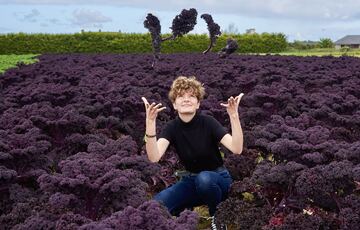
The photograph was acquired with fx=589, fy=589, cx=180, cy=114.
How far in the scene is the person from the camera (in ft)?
16.1

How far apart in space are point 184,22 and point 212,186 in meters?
10.5

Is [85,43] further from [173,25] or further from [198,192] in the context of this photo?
[198,192]

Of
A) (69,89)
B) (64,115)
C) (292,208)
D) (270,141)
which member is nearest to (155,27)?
(69,89)

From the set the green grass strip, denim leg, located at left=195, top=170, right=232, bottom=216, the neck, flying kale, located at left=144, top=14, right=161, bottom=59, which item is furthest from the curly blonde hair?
the green grass strip

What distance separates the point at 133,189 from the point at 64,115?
8.62ft

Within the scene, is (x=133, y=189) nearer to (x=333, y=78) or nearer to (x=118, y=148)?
(x=118, y=148)

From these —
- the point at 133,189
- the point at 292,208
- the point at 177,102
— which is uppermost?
the point at 177,102

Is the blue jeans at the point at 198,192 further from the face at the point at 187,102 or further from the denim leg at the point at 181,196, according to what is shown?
the face at the point at 187,102

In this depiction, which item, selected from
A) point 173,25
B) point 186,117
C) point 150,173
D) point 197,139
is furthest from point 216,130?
point 173,25

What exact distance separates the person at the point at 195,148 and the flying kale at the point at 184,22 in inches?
386

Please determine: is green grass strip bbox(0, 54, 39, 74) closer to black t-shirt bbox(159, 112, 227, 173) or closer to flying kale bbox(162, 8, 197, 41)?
flying kale bbox(162, 8, 197, 41)

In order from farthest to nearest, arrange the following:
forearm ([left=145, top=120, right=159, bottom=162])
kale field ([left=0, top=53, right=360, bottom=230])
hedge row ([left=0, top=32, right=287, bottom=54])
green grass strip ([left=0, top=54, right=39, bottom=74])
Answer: hedge row ([left=0, top=32, right=287, bottom=54]), green grass strip ([left=0, top=54, right=39, bottom=74]), forearm ([left=145, top=120, right=159, bottom=162]), kale field ([left=0, top=53, right=360, bottom=230])

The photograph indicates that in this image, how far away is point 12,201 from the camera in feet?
15.9

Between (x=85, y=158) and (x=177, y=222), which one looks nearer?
(x=177, y=222)
